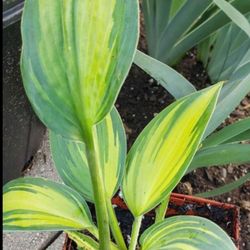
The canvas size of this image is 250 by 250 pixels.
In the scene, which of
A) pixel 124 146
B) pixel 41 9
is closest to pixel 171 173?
pixel 124 146

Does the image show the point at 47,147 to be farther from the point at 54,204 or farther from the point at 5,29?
the point at 54,204

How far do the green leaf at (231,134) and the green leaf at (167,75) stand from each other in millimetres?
84

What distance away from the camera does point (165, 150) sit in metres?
0.86

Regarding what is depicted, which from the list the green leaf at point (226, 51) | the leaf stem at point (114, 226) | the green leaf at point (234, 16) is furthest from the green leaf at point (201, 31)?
the leaf stem at point (114, 226)

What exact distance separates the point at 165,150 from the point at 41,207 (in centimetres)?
20

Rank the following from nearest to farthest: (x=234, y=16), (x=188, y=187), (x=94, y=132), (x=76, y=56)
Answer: (x=76, y=56)
(x=94, y=132)
(x=234, y=16)
(x=188, y=187)

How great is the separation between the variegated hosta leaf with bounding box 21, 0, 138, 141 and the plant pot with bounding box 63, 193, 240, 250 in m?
0.51

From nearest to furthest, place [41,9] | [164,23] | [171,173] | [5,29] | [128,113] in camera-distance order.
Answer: [41,9]
[171,173]
[5,29]
[164,23]
[128,113]

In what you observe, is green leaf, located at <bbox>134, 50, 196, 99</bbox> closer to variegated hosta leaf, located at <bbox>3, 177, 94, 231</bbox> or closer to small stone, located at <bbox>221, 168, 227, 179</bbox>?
variegated hosta leaf, located at <bbox>3, 177, 94, 231</bbox>

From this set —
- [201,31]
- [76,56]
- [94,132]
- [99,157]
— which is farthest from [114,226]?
[201,31]

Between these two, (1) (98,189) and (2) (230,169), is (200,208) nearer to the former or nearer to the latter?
(2) (230,169)

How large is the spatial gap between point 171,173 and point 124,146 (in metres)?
0.10

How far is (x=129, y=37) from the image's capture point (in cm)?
66

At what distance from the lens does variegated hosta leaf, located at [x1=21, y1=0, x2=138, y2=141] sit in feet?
2.13
